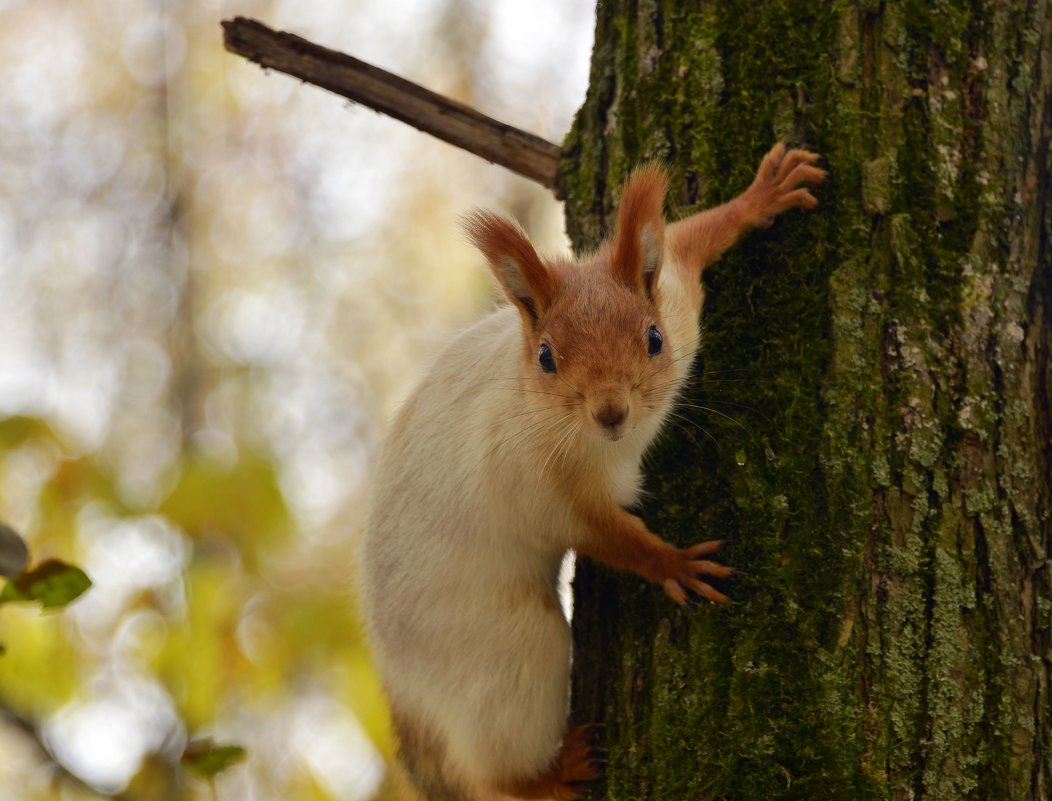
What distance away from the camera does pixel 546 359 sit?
2.96 metres

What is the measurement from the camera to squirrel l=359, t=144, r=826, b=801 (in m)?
2.82

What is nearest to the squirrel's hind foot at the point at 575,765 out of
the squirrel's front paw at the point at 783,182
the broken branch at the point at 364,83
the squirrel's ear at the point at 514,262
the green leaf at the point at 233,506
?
the squirrel's ear at the point at 514,262

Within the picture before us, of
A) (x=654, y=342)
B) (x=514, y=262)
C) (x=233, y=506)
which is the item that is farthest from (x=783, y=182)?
(x=233, y=506)

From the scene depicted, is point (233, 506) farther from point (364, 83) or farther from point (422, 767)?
point (364, 83)

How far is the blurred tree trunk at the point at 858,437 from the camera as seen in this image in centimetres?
237

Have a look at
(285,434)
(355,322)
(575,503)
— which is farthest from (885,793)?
(355,322)

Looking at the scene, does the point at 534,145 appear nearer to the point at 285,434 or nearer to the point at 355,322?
the point at 285,434

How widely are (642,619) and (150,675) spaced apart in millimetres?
3082

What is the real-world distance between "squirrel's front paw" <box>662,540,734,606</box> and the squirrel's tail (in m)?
1.16

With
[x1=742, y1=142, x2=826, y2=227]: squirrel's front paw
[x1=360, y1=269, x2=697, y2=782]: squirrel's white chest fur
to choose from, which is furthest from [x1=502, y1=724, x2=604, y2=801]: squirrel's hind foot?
[x1=742, y1=142, x2=826, y2=227]: squirrel's front paw

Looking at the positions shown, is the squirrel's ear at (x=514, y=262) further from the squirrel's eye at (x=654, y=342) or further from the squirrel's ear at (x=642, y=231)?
the squirrel's eye at (x=654, y=342)

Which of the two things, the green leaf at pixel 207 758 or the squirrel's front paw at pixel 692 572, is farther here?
the squirrel's front paw at pixel 692 572

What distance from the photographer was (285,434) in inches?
335

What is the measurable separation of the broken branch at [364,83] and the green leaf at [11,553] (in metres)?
1.97
